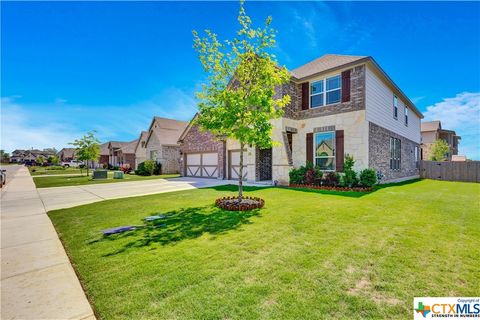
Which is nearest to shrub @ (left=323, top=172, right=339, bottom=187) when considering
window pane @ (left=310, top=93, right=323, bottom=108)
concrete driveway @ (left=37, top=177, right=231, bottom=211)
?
window pane @ (left=310, top=93, right=323, bottom=108)

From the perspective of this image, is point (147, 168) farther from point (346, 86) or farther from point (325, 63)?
point (346, 86)

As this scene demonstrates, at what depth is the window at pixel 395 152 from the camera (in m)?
15.1

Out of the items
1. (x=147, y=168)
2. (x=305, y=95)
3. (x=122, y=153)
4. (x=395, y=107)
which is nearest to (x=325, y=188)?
(x=305, y=95)

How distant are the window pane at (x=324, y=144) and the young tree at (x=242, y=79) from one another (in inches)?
262

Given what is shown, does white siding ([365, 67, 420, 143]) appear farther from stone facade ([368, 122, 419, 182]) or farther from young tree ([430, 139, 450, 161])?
young tree ([430, 139, 450, 161])

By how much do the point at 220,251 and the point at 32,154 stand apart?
143m

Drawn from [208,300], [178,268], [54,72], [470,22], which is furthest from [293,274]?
[54,72]

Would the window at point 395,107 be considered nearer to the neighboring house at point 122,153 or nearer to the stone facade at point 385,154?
the stone facade at point 385,154

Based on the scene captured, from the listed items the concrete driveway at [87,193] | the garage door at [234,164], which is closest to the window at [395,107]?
the garage door at [234,164]

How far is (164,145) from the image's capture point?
88.9 ft

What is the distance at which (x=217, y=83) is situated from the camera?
7.84 metres

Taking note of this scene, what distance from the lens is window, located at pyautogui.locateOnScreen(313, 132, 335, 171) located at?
42.2 feet

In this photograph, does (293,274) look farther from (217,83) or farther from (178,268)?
(217,83)

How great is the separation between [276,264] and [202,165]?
1868cm
